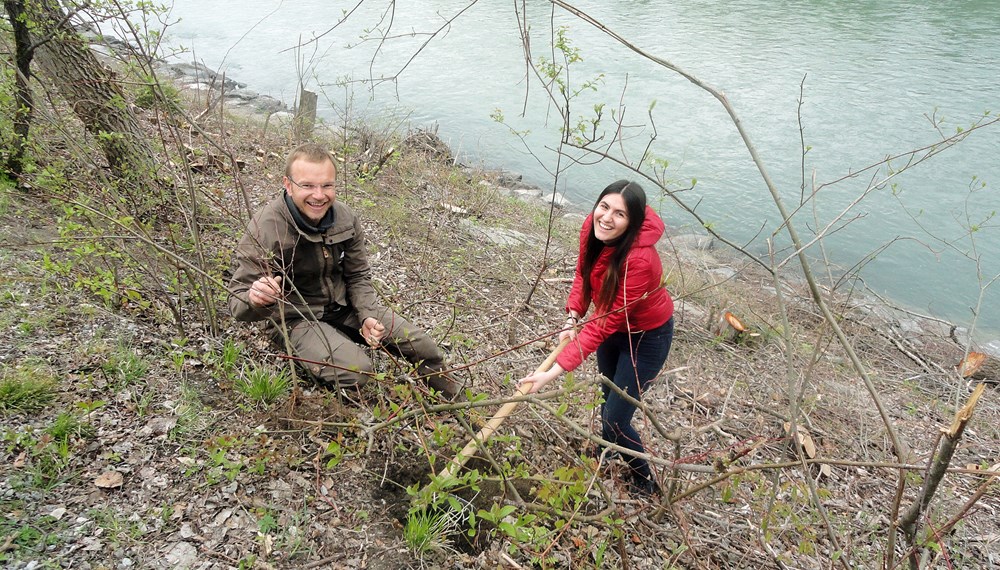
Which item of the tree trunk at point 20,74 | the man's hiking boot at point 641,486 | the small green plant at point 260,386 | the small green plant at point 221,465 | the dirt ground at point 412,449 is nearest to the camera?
the dirt ground at point 412,449

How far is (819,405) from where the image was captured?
15.4 feet

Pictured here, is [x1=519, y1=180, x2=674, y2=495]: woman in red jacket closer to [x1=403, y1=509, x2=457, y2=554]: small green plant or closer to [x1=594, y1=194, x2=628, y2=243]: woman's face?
[x1=594, y1=194, x2=628, y2=243]: woman's face

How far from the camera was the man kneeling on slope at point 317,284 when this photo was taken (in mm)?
2881

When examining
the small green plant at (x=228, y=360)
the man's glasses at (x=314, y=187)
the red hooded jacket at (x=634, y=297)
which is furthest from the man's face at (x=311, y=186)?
the red hooded jacket at (x=634, y=297)

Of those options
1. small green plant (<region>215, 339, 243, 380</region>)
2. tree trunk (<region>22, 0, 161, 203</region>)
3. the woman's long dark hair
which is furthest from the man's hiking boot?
tree trunk (<region>22, 0, 161, 203</region>)

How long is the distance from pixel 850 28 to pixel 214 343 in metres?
16.9

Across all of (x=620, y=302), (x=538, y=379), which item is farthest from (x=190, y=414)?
(x=620, y=302)

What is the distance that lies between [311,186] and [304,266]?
437 mm

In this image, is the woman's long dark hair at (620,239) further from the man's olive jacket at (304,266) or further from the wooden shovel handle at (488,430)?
the man's olive jacket at (304,266)

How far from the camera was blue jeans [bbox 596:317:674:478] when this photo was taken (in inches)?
123

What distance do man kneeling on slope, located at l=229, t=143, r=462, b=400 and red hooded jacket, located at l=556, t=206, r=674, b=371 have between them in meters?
0.71

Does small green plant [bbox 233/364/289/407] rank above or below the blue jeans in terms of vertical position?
above

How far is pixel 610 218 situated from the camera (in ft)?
9.45

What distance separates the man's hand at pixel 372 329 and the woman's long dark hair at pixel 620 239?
43.2 inches
